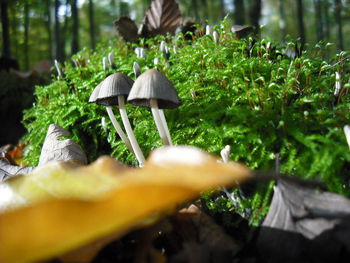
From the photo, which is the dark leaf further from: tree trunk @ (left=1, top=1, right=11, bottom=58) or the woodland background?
tree trunk @ (left=1, top=1, right=11, bottom=58)

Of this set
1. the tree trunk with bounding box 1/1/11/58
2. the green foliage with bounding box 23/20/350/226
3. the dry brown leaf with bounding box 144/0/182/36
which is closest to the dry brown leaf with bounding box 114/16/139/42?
the dry brown leaf with bounding box 144/0/182/36

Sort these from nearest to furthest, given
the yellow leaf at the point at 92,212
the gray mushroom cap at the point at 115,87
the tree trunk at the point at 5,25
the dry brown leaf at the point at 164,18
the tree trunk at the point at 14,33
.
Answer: the yellow leaf at the point at 92,212, the gray mushroom cap at the point at 115,87, the dry brown leaf at the point at 164,18, the tree trunk at the point at 5,25, the tree trunk at the point at 14,33

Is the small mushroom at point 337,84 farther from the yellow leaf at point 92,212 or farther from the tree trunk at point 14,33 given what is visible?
the tree trunk at point 14,33

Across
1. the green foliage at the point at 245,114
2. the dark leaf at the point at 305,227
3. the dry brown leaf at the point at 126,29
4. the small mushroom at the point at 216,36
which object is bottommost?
the dark leaf at the point at 305,227

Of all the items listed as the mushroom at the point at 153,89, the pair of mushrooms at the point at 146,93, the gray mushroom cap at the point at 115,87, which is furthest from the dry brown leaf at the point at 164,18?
the mushroom at the point at 153,89

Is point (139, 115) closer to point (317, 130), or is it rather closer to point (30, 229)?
point (317, 130)

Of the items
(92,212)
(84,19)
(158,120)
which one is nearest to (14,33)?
(84,19)
